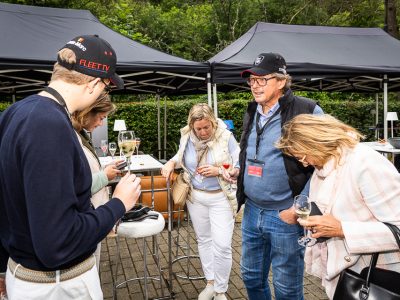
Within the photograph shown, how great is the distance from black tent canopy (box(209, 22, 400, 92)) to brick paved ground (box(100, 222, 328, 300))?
2262mm

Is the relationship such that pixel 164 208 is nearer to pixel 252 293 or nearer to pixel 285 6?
pixel 252 293

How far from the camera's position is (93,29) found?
197 inches

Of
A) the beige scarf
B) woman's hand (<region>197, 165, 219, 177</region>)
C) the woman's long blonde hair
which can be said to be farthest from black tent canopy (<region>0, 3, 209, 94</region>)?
the woman's long blonde hair

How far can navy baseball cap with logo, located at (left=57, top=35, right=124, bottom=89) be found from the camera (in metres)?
1.27

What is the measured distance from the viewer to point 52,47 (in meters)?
4.11

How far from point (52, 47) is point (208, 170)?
248 cm

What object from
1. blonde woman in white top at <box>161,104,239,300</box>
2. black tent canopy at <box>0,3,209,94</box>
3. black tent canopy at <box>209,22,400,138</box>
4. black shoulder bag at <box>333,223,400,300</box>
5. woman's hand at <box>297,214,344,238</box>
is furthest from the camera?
black tent canopy at <box>209,22,400,138</box>

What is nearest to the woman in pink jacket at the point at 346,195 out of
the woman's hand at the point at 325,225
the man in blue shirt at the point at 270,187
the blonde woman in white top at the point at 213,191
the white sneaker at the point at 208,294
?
the woman's hand at the point at 325,225

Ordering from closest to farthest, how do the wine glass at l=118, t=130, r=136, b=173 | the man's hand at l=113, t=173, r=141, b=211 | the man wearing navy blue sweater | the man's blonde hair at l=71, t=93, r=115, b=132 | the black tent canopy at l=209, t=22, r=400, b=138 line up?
the man wearing navy blue sweater, the man's hand at l=113, t=173, r=141, b=211, the man's blonde hair at l=71, t=93, r=115, b=132, the wine glass at l=118, t=130, r=136, b=173, the black tent canopy at l=209, t=22, r=400, b=138

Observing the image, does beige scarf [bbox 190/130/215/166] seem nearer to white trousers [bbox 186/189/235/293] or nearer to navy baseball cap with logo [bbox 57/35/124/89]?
white trousers [bbox 186/189/235/293]

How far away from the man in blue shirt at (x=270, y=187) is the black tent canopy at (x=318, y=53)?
1979 mm

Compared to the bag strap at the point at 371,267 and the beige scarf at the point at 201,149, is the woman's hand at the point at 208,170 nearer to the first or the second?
the beige scarf at the point at 201,149

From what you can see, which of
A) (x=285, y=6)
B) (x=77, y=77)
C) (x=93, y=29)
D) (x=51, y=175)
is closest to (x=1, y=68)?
(x=93, y=29)

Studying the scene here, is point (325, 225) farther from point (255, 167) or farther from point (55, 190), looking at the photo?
point (55, 190)
